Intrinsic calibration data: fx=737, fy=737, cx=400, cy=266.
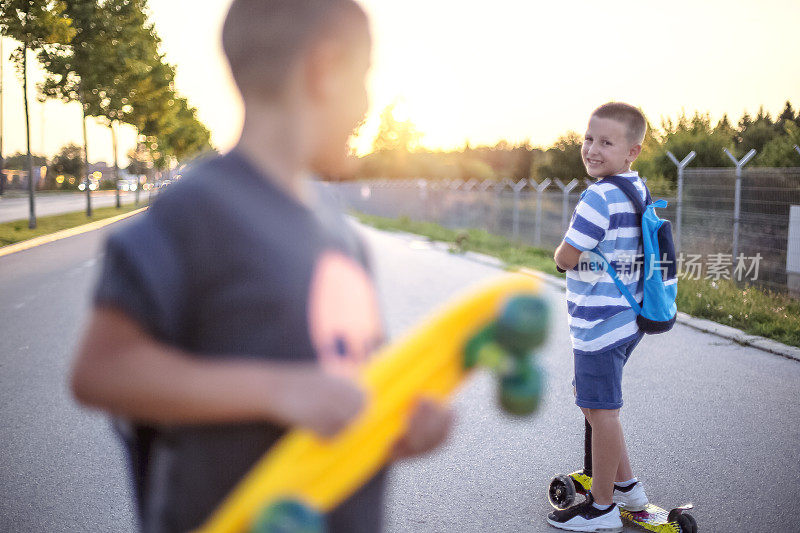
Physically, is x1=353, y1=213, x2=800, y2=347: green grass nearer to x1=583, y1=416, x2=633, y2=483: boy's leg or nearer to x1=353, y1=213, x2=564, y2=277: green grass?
x1=353, y1=213, x2=564, y2=277: green grass

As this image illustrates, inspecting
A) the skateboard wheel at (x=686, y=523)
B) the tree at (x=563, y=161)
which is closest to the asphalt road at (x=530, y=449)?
the skateboard wheel at (x=686, y=523)

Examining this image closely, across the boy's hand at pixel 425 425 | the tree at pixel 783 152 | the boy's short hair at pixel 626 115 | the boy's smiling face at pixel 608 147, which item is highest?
the tree at pixel 783 152

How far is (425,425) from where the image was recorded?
105cm

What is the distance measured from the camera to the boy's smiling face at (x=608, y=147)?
2740 millimetres

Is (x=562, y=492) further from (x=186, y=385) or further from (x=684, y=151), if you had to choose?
(x=684, y=151)

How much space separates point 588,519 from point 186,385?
253cm

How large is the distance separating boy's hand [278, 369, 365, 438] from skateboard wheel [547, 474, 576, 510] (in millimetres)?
2573

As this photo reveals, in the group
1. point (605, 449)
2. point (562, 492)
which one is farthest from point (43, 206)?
point (605, 449)

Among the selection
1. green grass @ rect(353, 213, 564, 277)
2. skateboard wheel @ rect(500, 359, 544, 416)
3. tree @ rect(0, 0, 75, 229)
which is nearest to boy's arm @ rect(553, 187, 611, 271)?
skateboard wheel @ rect(500, 359, 544, 416)

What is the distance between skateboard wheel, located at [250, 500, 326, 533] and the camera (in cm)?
96

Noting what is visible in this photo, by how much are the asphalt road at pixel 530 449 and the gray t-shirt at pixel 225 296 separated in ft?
7.31

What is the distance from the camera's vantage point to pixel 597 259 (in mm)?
2771

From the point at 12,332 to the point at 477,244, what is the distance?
11.8 metres

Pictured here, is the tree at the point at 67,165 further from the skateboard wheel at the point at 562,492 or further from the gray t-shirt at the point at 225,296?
the gray t-shirt at the point at 225,296
